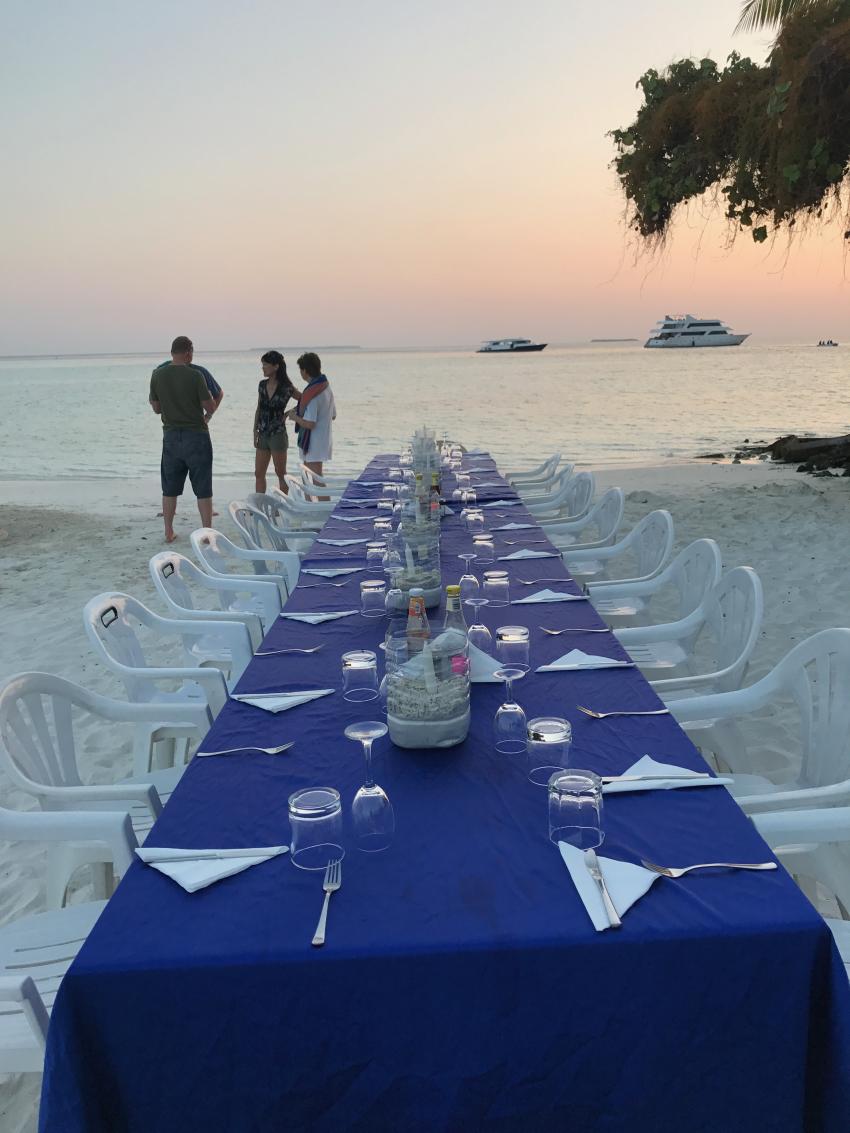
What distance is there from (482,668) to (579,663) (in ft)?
0.99

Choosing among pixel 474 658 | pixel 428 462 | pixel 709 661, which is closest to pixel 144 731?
pixel 474 658

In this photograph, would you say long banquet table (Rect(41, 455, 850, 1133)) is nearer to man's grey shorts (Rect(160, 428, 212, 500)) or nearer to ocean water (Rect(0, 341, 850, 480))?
man's grey shorts (Rect(160, 428, 212, 500))

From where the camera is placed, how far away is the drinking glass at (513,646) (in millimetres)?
2195

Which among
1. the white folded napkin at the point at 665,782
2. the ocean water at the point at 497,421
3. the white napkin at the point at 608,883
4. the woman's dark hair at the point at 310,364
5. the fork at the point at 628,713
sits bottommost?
the ocean water at the point at 497,421

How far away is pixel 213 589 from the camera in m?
3.82

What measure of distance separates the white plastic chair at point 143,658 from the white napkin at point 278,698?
18.1 inches

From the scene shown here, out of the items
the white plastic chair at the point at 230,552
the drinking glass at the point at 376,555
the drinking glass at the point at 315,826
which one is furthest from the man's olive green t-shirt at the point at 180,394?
the drinking glass at the point at 315,826

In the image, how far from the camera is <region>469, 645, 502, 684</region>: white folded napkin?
6.84 feet

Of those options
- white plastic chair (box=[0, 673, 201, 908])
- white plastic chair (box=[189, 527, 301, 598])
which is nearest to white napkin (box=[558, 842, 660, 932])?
white plastic chair (box=[0, 673, 201, 908])

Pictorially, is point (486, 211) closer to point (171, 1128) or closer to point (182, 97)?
point (182, 97)

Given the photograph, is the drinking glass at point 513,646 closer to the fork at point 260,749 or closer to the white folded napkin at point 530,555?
the fork at point 260,749

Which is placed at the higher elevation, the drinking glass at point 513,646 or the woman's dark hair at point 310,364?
the woman's dark hair at point 310,364

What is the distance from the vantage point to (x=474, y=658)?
212 cm

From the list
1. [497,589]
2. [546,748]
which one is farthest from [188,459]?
[546,748]
